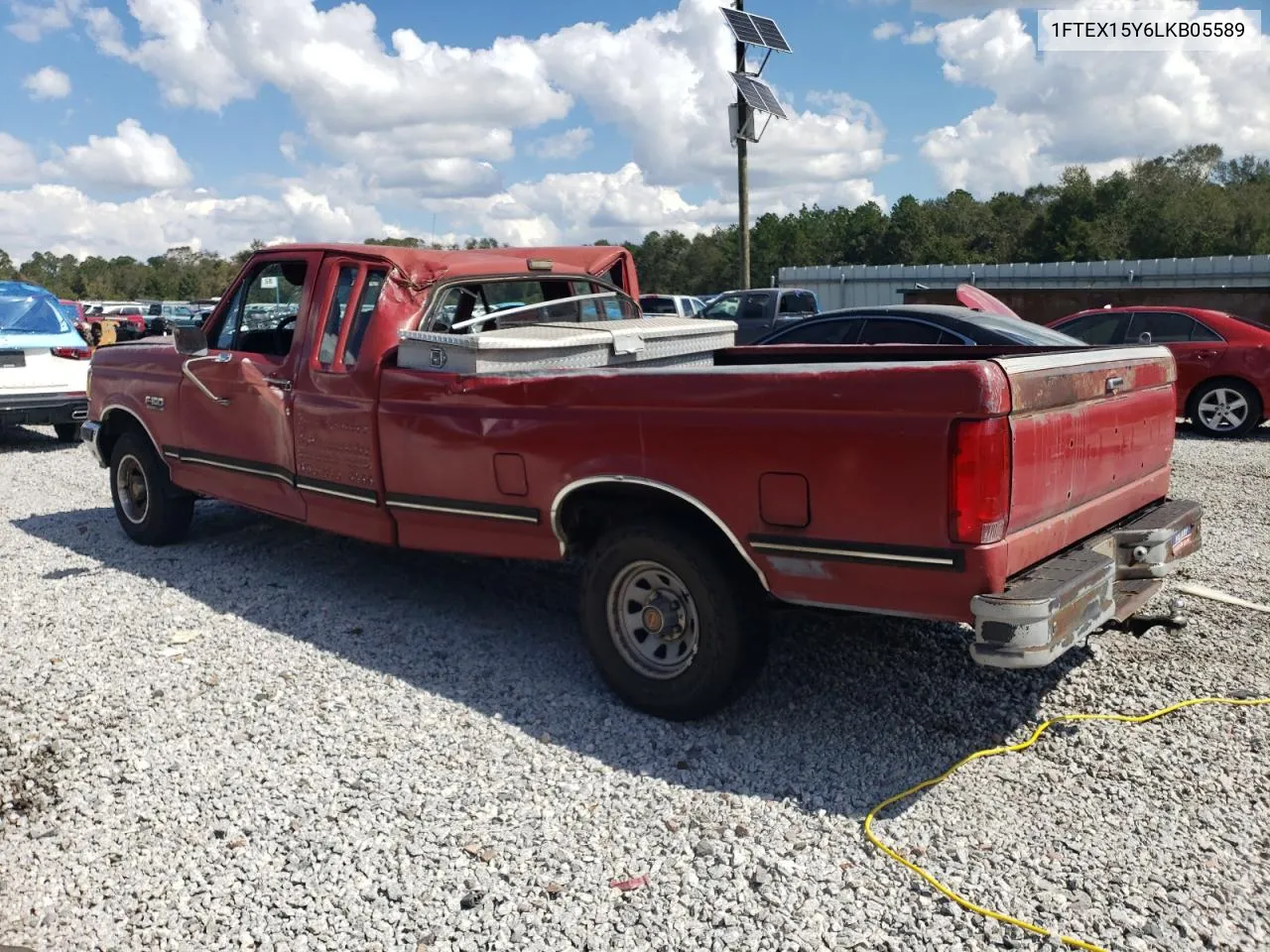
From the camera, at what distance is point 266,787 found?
3.80m

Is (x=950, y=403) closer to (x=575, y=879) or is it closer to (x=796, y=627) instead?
(x=575, y=879)

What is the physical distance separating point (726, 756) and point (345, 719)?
1.57 m

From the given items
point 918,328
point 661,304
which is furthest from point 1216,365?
point 661,304

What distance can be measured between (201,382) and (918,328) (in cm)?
644

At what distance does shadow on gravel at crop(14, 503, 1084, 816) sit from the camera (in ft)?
12.9

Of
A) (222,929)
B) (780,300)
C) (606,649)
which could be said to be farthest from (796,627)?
(780,300)

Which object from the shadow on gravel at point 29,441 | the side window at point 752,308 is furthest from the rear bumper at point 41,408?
the side window at point 752,308

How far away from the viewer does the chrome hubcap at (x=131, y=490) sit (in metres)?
7.23

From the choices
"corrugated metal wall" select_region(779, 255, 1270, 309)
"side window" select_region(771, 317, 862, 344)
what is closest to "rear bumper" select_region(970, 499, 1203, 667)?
"side window" select_region(771, 317, 862, 344)

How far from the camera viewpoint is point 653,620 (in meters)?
4.18

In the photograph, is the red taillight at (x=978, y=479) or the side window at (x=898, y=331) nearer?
the red taillight at (x=978, y=479)

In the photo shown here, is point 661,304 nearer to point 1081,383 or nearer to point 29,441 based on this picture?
point 29,441

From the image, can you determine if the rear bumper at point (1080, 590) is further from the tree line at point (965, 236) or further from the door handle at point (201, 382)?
the tree line at point (965, 236)

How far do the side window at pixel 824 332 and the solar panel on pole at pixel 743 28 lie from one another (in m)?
12.1
